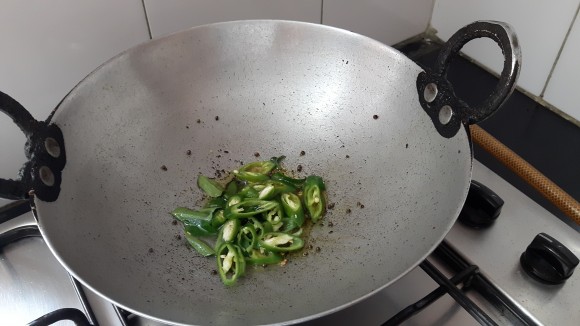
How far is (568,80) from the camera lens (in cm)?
70

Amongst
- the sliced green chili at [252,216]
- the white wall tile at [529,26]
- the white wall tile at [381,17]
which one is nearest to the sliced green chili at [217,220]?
the sliced green chili at [252,216]

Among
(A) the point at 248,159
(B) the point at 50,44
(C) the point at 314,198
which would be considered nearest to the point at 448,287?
(C) the point at 314,198

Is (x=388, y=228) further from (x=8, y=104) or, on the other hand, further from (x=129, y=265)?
(x=8, y=104)

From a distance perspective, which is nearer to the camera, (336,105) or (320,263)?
(320,263)

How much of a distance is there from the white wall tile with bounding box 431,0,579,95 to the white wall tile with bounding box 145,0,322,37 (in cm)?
26

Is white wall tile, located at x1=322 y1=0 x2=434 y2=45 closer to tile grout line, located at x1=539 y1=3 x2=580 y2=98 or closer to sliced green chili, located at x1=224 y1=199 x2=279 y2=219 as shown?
tile grout line, located at x1=539 y1=3 x2=580 y2=98

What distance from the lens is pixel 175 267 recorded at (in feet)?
1.56

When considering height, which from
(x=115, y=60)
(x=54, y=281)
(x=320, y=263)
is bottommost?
(x=54, y=281)

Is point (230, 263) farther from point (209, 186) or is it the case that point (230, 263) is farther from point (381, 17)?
point (381, 17)

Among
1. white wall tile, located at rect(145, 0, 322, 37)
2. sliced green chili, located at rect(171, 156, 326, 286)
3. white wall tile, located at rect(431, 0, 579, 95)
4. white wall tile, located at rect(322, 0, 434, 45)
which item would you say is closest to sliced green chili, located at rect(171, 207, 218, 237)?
sliced green chili, located at rect(171, 156, 326, 286)

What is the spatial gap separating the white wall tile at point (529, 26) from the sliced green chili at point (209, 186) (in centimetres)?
51

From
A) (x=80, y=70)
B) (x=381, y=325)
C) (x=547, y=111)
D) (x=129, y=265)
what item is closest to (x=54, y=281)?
(x=129, y=265)

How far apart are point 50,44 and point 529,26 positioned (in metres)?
0.64

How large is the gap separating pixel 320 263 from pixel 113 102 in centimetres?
27
